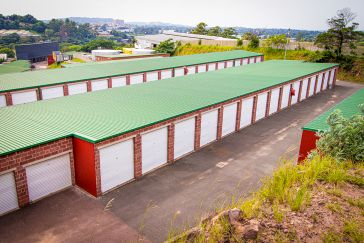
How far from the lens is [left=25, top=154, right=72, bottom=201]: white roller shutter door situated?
13867mm

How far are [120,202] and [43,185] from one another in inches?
154

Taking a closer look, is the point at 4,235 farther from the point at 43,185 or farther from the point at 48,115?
the point at 48,115

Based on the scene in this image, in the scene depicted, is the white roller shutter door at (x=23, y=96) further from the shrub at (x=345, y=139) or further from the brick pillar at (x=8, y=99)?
the shrub at (x=345, y=139)

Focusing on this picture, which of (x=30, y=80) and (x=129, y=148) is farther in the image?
(x=30, y=80)

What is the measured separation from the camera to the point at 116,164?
604 inches

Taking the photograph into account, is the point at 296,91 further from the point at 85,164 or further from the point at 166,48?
the point at 166,48

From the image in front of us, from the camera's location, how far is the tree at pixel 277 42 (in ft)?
201

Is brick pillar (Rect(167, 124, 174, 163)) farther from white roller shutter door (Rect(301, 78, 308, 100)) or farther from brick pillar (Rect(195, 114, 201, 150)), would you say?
white roller shutter door (Rect(301, 78, 308, 100))

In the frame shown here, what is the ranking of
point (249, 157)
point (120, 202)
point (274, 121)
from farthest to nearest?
point (274, 121) < point (249, 157) < point (120, 202)

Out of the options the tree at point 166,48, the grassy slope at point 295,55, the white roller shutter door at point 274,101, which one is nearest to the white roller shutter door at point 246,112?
the white roller shutter door at point 274,101

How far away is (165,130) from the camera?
17.8 metres

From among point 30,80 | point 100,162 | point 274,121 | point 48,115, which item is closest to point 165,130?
point 100,162

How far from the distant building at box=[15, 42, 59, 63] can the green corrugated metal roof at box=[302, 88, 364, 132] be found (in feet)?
407

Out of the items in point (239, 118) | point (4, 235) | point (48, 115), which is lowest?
point (4, 235)
